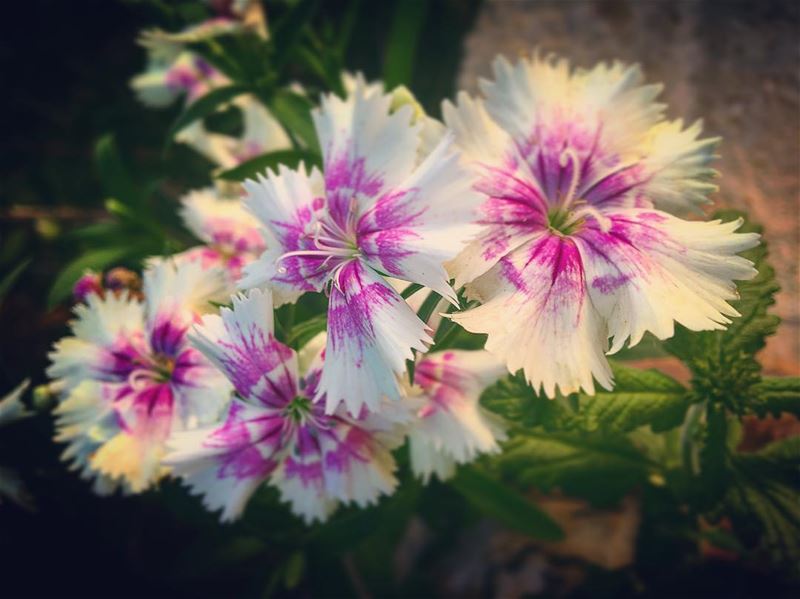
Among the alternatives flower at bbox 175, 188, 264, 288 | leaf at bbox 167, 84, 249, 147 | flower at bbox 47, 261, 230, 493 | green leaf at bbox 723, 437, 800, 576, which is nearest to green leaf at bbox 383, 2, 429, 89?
leaf at bbox 167, 84, 249, 147

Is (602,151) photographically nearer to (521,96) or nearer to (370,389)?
(521,96)

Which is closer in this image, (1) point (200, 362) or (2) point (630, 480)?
(1) point (200, 362)

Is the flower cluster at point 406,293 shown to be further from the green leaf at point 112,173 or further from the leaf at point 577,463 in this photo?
the green leaf at point 112,173

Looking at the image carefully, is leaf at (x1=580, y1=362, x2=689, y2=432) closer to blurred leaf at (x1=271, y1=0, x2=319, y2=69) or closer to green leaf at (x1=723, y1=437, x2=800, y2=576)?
green leaf at (x1=723, y1=437, x2=800, y2=576)

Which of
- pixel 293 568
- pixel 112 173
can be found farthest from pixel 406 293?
pixel 112 173

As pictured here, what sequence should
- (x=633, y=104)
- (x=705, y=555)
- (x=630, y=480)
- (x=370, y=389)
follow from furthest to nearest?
(x=705, y=555)
(x=630, y=480)
(x=633, y=104)
(x=370, y=389)

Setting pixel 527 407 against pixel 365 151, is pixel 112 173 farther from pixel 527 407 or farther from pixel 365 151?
pixel 527 407

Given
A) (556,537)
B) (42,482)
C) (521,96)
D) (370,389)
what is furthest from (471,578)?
(521,96)
